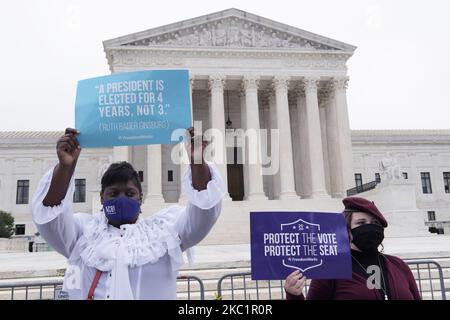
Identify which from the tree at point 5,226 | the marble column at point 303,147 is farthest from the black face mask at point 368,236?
the tree at point 5,226

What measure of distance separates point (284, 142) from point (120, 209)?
103 feet

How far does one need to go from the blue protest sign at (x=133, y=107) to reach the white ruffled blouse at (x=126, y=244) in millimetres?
591

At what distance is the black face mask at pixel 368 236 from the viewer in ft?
11.8

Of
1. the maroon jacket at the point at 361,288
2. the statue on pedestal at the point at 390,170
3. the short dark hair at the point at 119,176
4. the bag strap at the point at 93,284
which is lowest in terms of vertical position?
the maroon jacket at the point at 361,288

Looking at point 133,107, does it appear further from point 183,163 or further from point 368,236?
point 183,163

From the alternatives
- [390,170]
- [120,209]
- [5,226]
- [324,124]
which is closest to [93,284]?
[120,209]

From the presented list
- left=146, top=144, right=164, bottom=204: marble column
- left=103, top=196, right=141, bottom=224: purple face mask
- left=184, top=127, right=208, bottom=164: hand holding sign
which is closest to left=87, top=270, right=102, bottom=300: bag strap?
left=103, top=196, right=141, bottom=224: purple face mask

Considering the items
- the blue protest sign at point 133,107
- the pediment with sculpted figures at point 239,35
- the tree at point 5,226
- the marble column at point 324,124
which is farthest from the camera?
the marble column at point 324,124

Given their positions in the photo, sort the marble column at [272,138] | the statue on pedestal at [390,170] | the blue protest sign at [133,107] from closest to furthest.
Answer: the blue protest sign at [133,107], the statue on pedestal at [390,170], the marble column at [272,138]

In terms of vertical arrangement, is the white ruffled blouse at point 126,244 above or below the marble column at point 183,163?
below

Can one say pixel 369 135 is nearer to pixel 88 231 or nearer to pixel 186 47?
pixel 186 47

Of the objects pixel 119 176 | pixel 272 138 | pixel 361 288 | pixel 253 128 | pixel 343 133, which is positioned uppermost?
pixel 253 128

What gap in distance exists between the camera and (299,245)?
3.50 m

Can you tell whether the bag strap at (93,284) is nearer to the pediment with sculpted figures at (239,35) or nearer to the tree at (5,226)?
the pediment with sculpted figures at (239,35)
